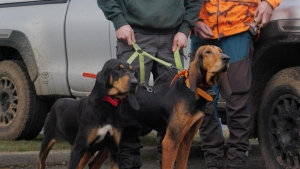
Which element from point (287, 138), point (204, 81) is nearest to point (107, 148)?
point (204, 81)

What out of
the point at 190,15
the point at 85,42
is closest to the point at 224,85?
the point at 190,15

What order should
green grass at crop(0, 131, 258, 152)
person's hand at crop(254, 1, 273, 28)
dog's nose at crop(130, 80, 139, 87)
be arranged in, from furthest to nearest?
1. green grass at crop(0, 131, 258, 152)
2. person's hand at crop(254, 1, 273, 28)
3. dog's nose at crop(130, 80, 139, 87)

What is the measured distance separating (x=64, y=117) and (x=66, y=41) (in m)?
2.00

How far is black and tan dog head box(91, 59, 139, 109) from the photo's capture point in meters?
5.35

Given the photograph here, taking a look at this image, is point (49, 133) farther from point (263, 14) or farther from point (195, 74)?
point (263, 14)

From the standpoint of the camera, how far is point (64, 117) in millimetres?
5891

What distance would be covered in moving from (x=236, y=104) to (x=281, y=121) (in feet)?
1.34

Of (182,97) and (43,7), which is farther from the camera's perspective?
(43,7)

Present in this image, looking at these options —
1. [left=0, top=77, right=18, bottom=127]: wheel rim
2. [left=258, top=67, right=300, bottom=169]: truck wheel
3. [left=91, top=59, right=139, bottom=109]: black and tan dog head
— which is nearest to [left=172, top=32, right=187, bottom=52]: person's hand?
[left=91, top=59, right=139, bottom=109]: black and tan dog head

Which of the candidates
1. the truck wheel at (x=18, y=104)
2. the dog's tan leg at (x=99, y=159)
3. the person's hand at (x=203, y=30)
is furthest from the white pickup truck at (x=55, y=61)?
the dog's tan leg at (x=99, y=159)

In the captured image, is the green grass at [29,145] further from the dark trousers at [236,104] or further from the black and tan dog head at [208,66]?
the black and tan dog head at [208,66]

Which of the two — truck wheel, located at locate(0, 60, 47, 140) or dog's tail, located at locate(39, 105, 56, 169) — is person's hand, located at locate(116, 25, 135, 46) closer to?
dog's tail, located at locate(39, 105, 56, 169)

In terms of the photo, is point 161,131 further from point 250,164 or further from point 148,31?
point 250,164

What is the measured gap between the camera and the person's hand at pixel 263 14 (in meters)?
5.89
